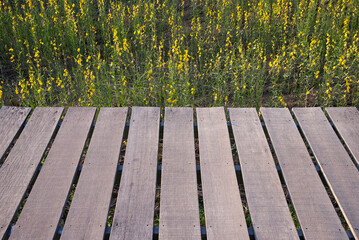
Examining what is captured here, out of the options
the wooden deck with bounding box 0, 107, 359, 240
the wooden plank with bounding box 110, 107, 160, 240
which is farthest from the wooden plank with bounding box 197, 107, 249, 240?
the wooden plank with bounding box 110, 107, 160, 240

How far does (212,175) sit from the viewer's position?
187 cm

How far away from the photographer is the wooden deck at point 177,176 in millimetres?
1583

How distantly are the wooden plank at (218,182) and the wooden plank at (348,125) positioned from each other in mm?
766

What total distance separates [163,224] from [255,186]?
0.54 metres

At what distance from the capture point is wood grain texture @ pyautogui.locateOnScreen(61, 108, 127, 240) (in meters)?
1.57

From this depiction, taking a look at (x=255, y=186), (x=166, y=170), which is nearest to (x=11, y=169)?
(x=166, y=170)

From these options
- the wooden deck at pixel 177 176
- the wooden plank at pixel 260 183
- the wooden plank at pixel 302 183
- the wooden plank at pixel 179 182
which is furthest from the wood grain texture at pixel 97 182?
the wooden plank at pixel 302 183

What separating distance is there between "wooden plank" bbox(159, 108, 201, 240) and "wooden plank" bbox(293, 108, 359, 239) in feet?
2.42

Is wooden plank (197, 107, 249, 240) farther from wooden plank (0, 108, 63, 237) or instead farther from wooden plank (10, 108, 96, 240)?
wooden plank (0, 108, 63, 237)

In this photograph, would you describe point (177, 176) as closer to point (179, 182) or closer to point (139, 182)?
point (179, 182)

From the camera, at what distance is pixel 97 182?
182cm

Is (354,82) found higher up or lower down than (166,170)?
lower down

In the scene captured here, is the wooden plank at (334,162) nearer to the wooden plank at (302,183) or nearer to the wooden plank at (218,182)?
the wooden plank at (302,183)

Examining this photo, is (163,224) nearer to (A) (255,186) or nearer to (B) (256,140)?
(A) (255,186)
